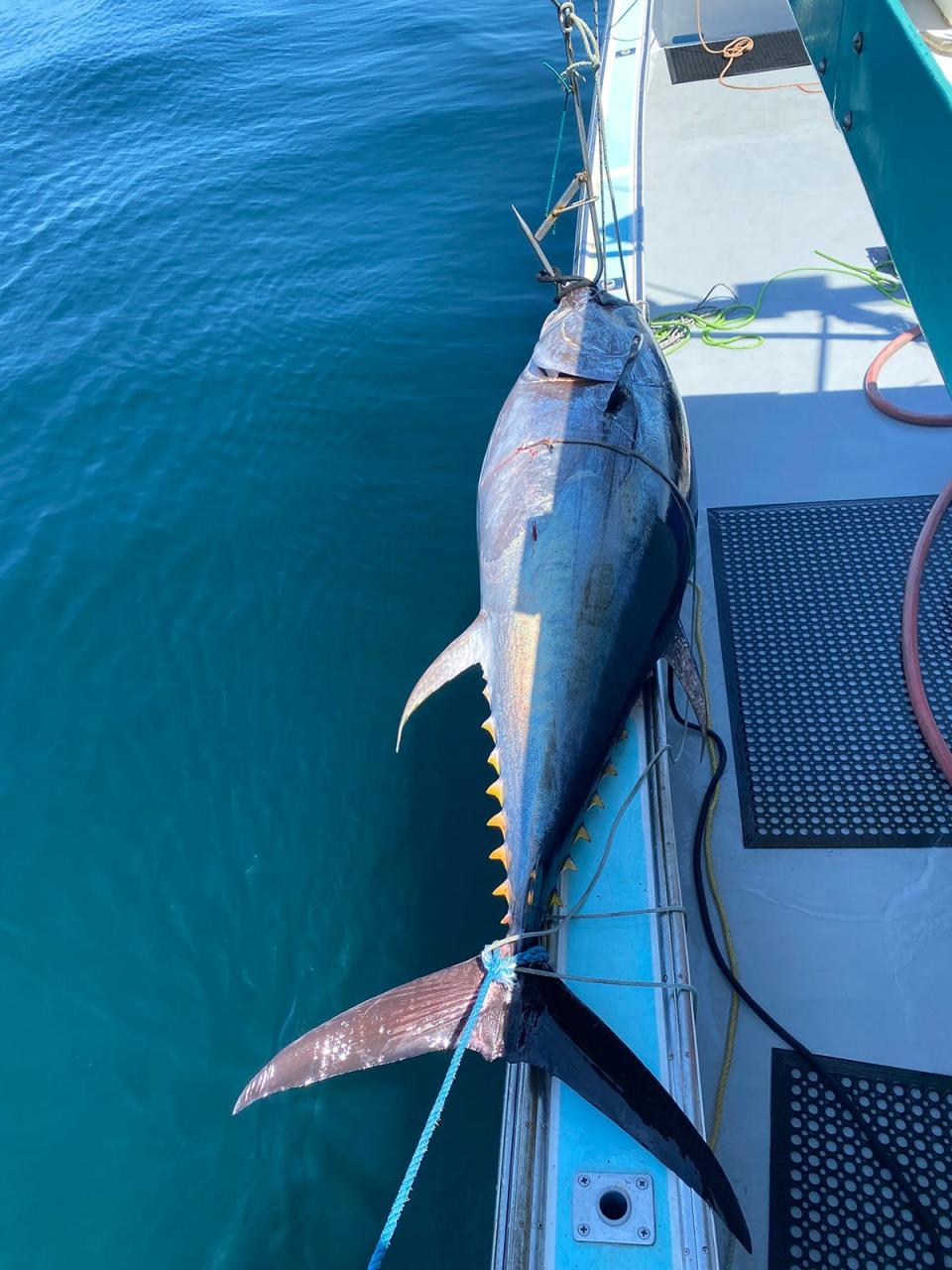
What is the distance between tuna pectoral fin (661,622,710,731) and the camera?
102 inches

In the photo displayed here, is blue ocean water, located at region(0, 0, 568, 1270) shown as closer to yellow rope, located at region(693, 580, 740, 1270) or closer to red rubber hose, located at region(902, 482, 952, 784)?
yellow rope, located at region(693, 580, 740, 1270)

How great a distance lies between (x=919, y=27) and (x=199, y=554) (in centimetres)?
376

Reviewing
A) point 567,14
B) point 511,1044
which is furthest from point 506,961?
point 567,14

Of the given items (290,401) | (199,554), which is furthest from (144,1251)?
(290,401)

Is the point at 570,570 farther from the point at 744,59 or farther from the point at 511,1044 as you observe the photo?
the point at 744,59

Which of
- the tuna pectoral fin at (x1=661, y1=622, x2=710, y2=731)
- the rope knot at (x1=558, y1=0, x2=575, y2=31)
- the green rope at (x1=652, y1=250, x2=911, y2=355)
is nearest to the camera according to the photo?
the tuna pectoral fin at (x1=661, y1=622, x2=710, y2=731)

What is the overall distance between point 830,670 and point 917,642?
1.13 feet

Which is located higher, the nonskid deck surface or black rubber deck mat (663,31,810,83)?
black rubber deck mat (663,31,810,83)

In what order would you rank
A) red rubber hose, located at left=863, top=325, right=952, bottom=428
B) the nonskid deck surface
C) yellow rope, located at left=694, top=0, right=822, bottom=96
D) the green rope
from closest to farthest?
the nonskid deck surface < red rubber hose, located at left=863, top=325, right=952, bottom=428 < the green rope < yellow rope, located at left=694, top=0, right=822, bottom=96

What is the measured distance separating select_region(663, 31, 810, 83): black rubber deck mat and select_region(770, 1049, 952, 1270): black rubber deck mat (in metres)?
8.32

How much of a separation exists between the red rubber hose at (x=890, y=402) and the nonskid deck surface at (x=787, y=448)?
52 mm

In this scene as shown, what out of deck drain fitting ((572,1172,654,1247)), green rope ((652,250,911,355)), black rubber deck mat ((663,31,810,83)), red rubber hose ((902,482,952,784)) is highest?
black rubber deck mat ((663,31,810,83))

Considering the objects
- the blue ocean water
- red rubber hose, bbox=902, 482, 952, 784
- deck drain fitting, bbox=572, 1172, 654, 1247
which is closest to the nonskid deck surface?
red rubber hose, bbox=902, 482, 952, 784

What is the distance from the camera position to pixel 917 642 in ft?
9.60
